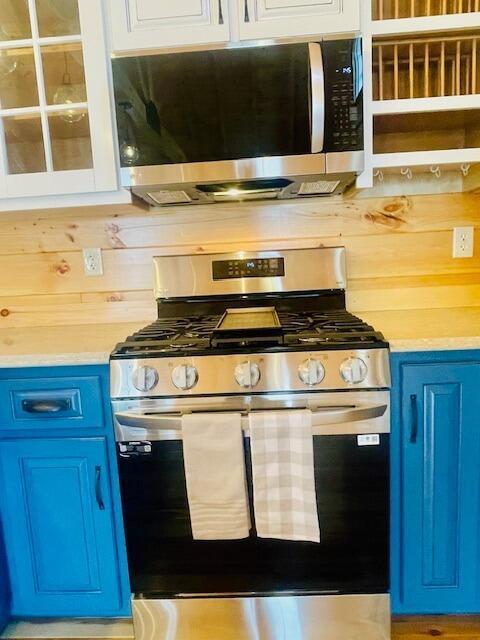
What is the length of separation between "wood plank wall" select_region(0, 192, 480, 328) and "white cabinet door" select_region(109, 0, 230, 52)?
1.80ft

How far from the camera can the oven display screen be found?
5.74 feet

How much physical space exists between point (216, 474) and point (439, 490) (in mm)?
641

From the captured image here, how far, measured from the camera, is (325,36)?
1378 millimetres

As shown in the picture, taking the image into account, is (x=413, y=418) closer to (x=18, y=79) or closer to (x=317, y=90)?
(x=317, y=90)

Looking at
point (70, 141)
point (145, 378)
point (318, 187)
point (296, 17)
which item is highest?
point (296, 17)

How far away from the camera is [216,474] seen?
1.26 meters

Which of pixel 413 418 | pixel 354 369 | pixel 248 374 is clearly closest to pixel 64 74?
pixel 248 374

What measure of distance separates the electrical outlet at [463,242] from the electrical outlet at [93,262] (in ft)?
4.39

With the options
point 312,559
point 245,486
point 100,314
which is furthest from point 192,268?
point 312,559

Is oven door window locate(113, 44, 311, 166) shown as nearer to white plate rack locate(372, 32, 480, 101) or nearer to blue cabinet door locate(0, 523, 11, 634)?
white plate rack locate(372, 32, 480, 101)

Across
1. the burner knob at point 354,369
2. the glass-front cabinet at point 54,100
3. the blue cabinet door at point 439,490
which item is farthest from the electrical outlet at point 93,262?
the blue cabinet door at point 439,490

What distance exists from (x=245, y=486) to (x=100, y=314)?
37.8 inches

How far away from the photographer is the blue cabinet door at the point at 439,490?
132 cm

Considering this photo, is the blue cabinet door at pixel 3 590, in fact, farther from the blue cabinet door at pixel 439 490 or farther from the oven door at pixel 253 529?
the blue cabinet door at pixel 439 490
